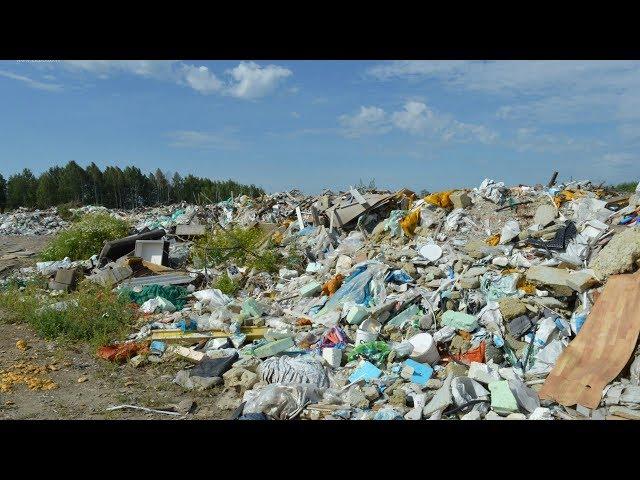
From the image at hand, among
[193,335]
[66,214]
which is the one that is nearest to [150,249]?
[193,335]

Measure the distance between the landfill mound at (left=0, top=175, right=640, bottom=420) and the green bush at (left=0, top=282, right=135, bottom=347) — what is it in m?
0.22

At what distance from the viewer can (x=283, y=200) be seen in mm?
15797

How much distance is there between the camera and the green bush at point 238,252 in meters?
10.1

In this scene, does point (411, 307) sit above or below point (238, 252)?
below

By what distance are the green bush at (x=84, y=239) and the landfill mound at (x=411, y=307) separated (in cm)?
71

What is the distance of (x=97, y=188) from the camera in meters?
27.6

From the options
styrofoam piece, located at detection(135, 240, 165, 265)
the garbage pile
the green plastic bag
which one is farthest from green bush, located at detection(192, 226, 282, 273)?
the garbage pile

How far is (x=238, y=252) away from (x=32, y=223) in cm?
1423

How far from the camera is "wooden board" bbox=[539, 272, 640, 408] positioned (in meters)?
4.73

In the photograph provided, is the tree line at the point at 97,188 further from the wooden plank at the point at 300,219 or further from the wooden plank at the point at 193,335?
the wooden plank at the point at 193,335

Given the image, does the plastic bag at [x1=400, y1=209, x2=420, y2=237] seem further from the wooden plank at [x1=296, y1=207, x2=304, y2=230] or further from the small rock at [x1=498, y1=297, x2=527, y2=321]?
the small rock at [x1=498, y1=297, x2=527, y2=321]

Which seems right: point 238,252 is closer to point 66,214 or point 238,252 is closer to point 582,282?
point 582,282
